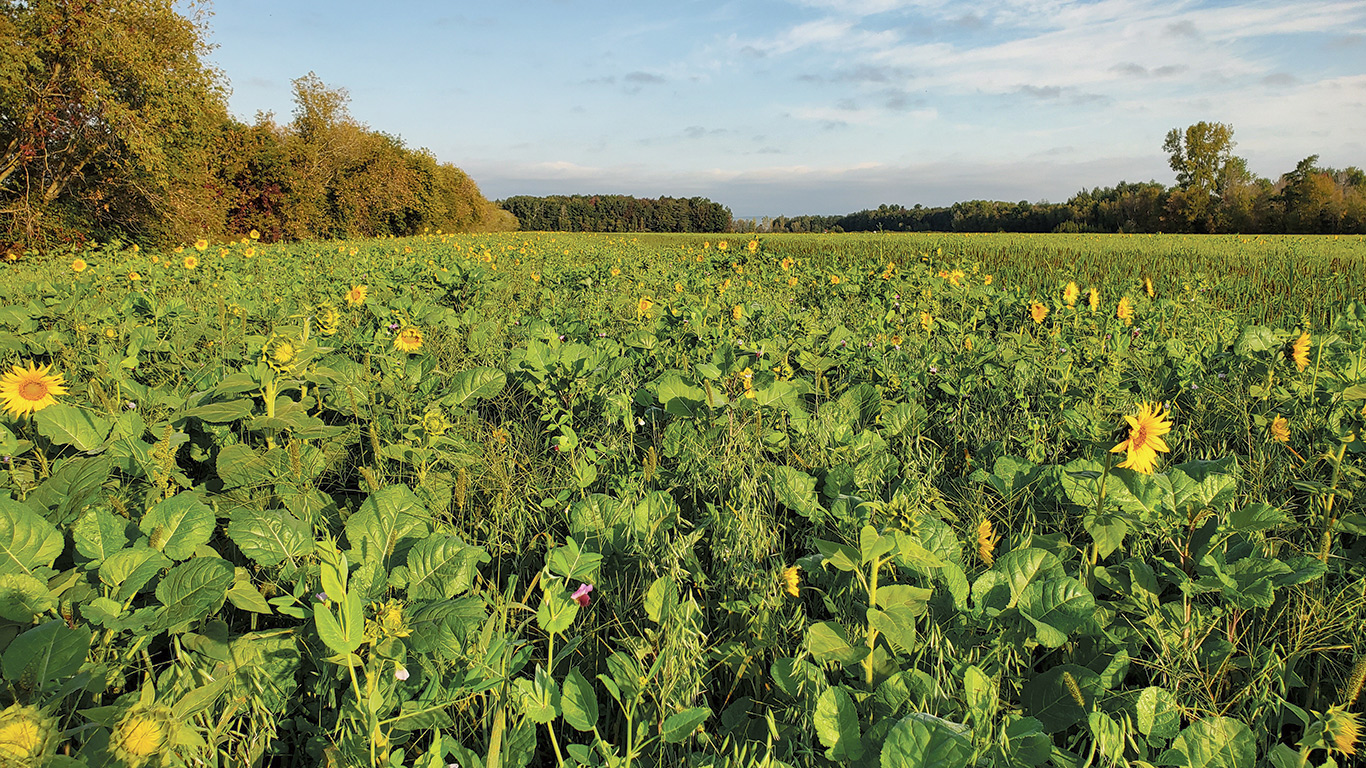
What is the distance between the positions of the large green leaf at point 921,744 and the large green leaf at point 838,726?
10 cm

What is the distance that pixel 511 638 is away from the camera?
1.27m

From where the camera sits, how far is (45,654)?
94 cm

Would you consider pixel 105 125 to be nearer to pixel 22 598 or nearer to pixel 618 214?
pixel 22 598

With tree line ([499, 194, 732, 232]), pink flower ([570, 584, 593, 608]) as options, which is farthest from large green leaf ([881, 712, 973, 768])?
tree line ([499, 194, 732, 232])

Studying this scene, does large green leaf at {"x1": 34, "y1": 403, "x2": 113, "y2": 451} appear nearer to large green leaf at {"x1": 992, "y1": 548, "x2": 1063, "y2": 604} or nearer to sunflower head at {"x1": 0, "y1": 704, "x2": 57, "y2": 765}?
sunflower head at {"x1": 0, "y1": 704, "x2": 57, "y2": 765}

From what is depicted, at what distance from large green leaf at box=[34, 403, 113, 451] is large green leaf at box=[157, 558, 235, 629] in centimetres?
82

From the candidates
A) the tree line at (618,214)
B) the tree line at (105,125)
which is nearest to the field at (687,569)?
the tree line at (105,125)

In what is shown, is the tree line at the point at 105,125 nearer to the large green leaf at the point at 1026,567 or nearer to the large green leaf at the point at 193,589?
the large green leaf at the point at 193,589

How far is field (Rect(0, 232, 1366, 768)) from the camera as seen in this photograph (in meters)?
1.00

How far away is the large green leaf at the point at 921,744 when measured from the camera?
0.85 meters

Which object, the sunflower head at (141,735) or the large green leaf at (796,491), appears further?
the large green leaf at (796,491)

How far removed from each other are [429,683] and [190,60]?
73.2 ft

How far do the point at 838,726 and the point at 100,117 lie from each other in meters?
21.7

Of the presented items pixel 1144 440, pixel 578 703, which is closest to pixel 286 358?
pixel 578 703
